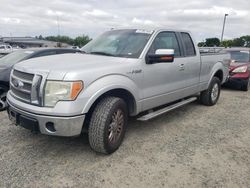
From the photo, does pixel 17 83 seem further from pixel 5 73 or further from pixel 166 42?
pixel 166 42

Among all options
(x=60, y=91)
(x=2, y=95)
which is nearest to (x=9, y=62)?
(x=2, y=95)

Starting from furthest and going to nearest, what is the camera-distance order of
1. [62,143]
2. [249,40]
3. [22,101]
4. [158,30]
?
1. [249,40]
2. [158,30]
3. [62,143]
4. [22,101]

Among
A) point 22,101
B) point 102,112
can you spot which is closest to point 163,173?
point 102,112

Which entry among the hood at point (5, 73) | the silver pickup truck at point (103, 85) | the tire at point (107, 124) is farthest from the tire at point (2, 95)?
the tire at point (107, 124)

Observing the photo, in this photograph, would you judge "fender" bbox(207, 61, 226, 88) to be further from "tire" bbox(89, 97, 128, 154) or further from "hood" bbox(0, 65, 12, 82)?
"hood" bbox(0, 65, 12, 82)

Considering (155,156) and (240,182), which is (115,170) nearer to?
(155,156)

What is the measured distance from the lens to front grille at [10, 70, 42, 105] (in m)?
3.01

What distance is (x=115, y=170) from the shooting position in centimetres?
313

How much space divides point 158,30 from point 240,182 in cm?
273

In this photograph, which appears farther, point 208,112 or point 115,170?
point 208,112

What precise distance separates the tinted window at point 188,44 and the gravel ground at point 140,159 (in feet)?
4.95

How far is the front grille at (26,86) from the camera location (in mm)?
3012

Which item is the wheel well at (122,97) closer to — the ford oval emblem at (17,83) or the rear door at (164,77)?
the rear door at (164,77)

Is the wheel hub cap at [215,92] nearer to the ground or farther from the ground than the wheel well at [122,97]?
nearer to the ground
